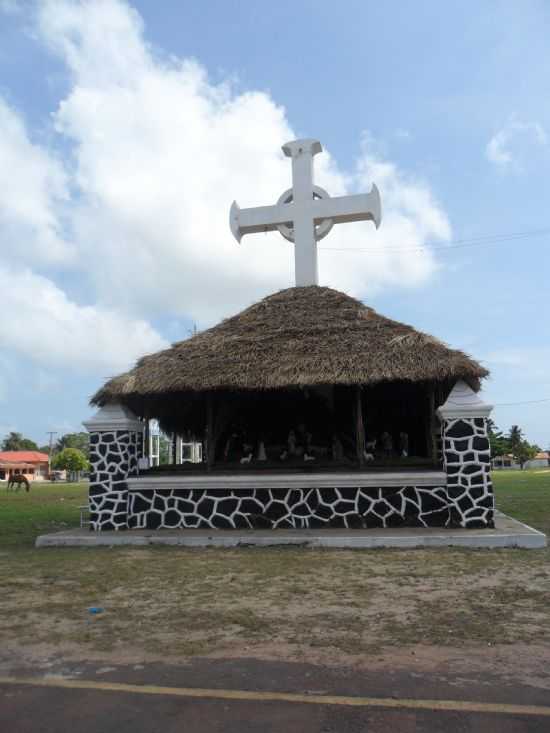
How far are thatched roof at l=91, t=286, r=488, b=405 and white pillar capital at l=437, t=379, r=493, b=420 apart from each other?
24 centimetres

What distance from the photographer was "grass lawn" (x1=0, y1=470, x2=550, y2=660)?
485 cm

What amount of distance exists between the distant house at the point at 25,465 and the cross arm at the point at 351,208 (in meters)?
55.4

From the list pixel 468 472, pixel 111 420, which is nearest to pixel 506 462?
pixel 468 472

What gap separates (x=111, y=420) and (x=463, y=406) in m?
5.93

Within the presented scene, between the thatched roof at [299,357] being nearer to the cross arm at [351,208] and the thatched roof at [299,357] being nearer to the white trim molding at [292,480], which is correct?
the white trim molding at [292,480]

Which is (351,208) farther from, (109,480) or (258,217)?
(109,480)

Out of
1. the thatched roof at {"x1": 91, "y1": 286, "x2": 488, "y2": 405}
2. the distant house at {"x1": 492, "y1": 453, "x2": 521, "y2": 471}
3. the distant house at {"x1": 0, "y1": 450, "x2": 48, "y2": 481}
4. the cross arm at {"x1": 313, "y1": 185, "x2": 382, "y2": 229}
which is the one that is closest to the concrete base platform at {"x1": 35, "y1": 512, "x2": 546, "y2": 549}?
the thatched roof at {"x1": 91, "y1": 286, "x2": 488, "y2": 405}

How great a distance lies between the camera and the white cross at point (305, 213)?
1387 centimetres

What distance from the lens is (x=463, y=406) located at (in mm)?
10094

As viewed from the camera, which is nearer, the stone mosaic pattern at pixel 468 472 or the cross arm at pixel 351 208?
the stone mosaic pattern at pixel 468 472

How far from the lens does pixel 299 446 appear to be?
1301 cm

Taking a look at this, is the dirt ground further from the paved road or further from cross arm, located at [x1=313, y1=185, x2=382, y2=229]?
cross arm, located at [x1=313, y1=185, x2=382, y2=229]

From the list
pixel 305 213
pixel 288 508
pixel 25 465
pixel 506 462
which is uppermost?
pixel 305 213

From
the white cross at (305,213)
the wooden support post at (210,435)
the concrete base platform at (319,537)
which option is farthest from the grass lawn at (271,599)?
the white cross at (305,213)
